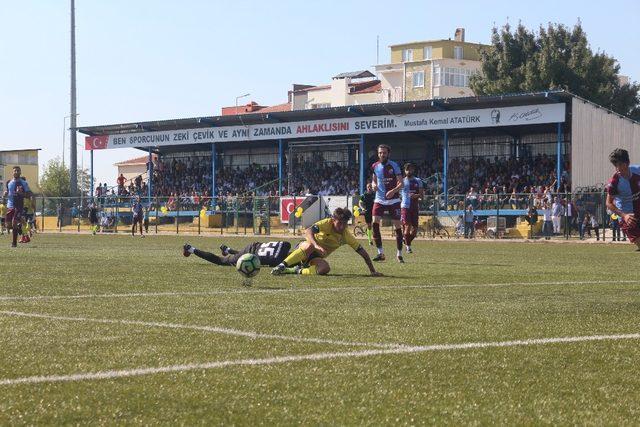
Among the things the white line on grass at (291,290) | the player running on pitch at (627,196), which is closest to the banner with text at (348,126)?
the white line on grass at (291,290)

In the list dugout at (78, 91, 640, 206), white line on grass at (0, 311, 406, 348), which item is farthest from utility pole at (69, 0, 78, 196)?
white line on grass at (0, 311, 406, 348)

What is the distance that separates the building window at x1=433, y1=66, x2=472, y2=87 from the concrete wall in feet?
189

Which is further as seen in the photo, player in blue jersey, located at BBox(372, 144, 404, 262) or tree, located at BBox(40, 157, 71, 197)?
A: tree, located at BBox(40, 157, 71, 197)

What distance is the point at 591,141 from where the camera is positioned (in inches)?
1937

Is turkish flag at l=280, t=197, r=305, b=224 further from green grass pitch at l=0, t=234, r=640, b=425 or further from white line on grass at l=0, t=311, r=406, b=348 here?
white line on grass at l=0, t=311, r=406, b=348

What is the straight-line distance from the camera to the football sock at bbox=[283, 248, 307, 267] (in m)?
15.1

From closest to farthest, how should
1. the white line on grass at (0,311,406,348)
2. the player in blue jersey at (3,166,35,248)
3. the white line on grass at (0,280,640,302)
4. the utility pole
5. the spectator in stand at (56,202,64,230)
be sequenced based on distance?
the white line on grass at (0,311,406,348)
the white line on grass at (0,280,640,302)
the player in blue jersey at (3,166,35,248)
the spectator in stand at (56,202,64,230)
the utility pole

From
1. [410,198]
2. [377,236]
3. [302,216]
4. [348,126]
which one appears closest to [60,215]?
[302,216]

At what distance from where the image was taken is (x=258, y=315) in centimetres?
908

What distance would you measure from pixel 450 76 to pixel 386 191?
9238 centimetres

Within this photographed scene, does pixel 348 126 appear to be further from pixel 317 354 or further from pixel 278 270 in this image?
pixel 317 354

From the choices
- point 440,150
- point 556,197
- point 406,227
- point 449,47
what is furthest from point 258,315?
point 449,47

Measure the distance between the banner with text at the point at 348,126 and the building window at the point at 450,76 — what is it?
49.2 metres

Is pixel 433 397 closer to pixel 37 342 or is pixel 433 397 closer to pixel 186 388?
pixel 186 388
